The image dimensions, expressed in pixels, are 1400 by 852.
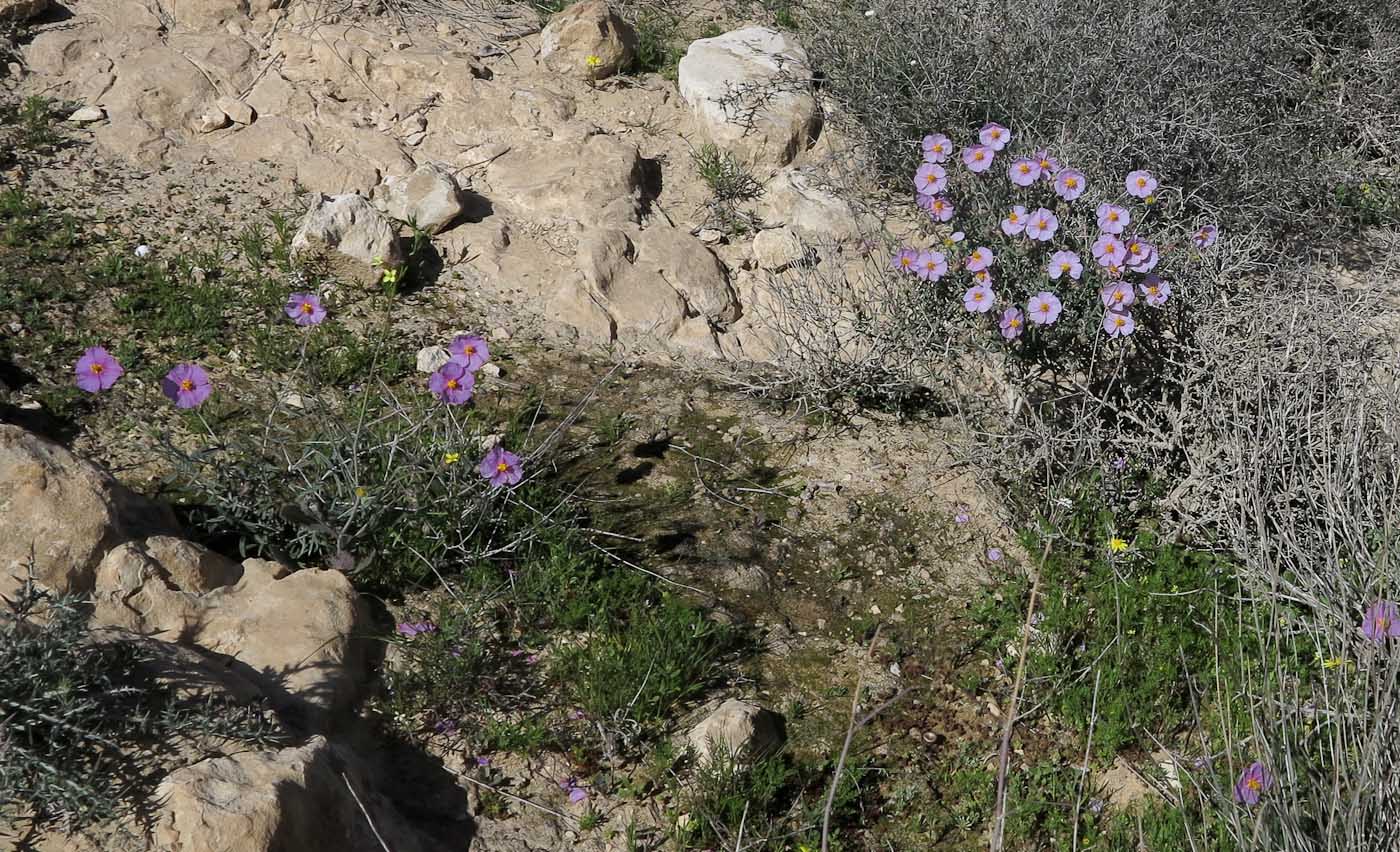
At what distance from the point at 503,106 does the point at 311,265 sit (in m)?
1.24

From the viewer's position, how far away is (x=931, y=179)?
12.7 ft

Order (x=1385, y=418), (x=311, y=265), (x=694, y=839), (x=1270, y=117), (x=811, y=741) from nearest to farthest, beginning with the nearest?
1. (x=694, y=839)
2. (x=811, y=741)
3. (x=1385, y=418)
4. (x=311, y=265)
5. (x=1270, y=117)

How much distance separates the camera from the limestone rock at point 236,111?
490 centimetres

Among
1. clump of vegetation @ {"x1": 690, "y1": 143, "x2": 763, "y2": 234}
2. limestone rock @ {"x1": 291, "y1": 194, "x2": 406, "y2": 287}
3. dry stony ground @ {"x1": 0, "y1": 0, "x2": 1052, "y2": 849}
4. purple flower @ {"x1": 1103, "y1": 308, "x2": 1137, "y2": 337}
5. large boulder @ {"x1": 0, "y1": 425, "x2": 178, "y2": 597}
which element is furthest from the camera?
clump of vegetation @ {"x1": 690, "y1": 143, "x2": 763, "y2": 234}

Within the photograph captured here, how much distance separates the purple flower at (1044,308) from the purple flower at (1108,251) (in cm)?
17

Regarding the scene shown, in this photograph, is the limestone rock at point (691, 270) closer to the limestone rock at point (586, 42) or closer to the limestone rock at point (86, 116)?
the limestone rock at point (586, 42)

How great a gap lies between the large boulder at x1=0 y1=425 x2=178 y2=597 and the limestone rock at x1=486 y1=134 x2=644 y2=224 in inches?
89.5

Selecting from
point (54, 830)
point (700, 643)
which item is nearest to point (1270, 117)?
point (700, 643)

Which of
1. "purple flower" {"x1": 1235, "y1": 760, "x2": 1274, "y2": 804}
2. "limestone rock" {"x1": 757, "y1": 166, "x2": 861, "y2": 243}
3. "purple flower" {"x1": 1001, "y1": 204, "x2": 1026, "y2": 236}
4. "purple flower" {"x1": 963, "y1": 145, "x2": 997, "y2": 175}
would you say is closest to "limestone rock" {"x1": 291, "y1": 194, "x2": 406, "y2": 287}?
"limestone rock" {"x1": 757, "y1": 166, "x2": 861, "y2": 243}

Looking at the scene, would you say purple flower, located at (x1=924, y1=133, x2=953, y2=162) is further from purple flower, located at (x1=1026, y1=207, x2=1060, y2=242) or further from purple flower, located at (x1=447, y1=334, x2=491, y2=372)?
purple flower, located at (x1=447, y1=334, x2=491, y2=372)

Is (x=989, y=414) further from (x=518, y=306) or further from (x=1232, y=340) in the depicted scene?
(x=518, y=306)

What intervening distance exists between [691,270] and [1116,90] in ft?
6.23

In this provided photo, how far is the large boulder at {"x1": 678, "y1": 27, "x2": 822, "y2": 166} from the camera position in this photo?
17.0 feet

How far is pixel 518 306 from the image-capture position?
447 centimetres
